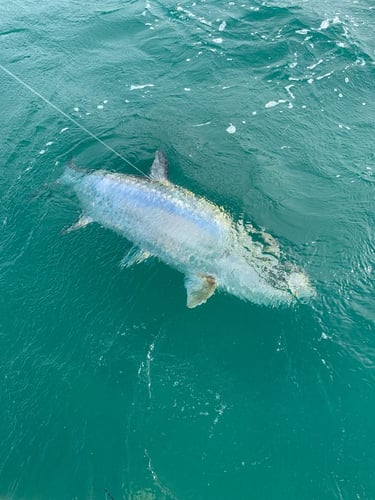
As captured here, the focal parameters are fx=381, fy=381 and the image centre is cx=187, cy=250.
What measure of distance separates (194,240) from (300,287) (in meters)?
3.17

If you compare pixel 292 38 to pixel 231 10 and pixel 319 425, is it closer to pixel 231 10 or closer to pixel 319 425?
pixel 231 10

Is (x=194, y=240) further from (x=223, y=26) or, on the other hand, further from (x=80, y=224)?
(x=223, y=26)

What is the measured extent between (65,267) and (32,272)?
1.05 m

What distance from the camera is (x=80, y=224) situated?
12188 mm

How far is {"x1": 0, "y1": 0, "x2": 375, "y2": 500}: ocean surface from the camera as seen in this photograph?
848cm

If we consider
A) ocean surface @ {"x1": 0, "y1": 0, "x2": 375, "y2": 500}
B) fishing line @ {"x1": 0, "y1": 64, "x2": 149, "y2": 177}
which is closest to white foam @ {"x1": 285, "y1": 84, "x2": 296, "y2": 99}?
ocean surface @ {"x1": 0, "y1": 0, "x2": 375, "y2": 500}

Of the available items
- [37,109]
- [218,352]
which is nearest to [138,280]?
[218,352]

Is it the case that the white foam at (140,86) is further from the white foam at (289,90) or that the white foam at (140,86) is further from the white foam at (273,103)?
the white foam at (289,90)

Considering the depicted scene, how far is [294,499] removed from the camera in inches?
314

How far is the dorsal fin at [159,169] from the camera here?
40.3ft

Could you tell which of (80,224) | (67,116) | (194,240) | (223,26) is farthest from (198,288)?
(223,26)

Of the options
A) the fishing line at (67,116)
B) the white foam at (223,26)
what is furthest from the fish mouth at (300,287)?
the white foam at (223,26)

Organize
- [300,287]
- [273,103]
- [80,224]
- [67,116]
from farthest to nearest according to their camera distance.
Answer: [67,116] → [273,103] → [80,224] → [300,287]

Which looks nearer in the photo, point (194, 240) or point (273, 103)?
point (194, 240)
